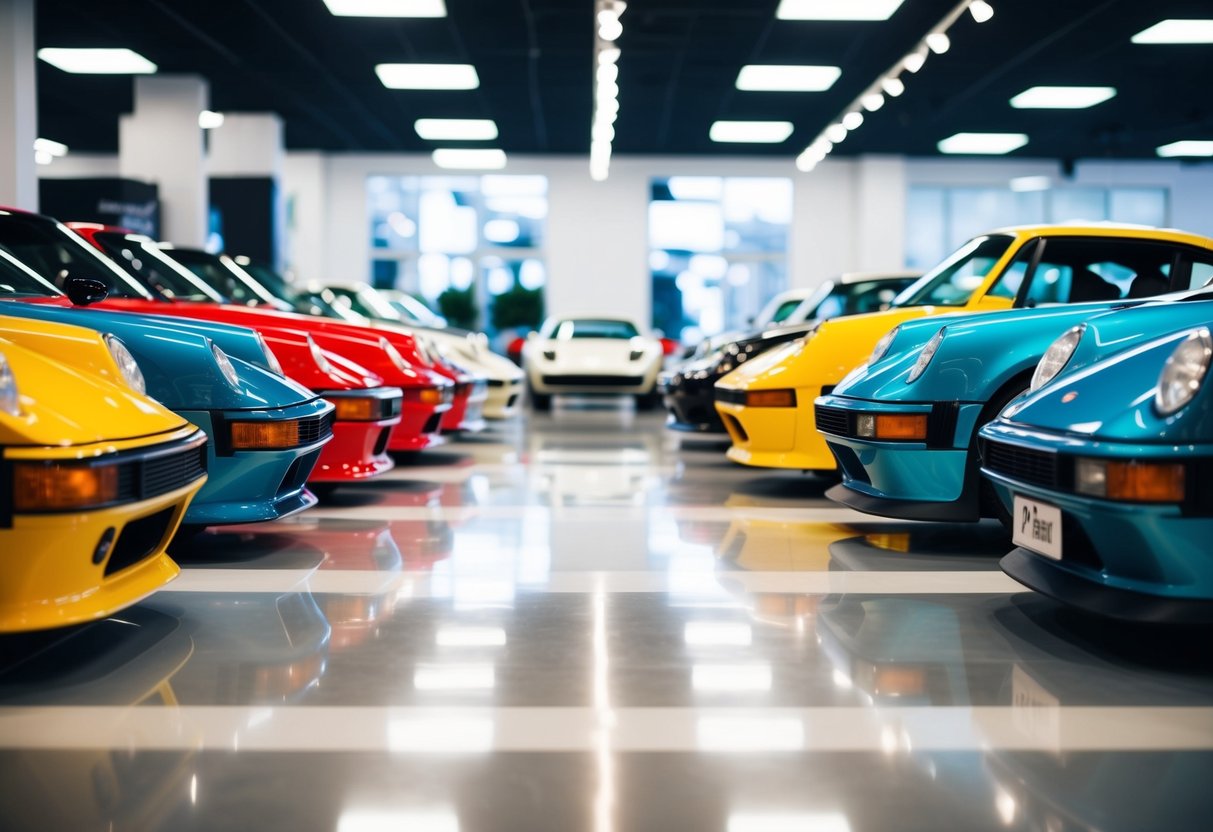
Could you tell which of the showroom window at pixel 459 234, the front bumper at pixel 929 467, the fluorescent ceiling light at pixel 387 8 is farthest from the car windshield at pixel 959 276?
the showroom window at pixel 459 234

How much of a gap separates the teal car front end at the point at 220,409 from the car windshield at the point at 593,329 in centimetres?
839

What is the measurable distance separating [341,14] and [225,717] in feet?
30.9

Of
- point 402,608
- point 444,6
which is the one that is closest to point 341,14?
point 444,6

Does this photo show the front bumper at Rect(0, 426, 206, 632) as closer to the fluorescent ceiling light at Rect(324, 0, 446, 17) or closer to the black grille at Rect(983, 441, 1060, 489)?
the black grille at Rect(983, 441, 1060, 489)

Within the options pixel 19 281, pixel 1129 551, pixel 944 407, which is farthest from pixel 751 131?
pixel 1129 551

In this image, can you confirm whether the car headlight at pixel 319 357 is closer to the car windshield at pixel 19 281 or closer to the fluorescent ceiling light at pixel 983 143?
the car windshield at pixel 19 281

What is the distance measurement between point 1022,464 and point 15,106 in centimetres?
874

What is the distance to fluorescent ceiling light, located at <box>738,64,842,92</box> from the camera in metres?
12.6

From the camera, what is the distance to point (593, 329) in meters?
12.7

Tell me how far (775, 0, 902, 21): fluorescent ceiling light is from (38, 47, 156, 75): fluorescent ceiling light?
698cm

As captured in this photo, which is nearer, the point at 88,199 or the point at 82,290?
the point at 82,290

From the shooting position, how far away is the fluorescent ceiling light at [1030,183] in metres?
19.7

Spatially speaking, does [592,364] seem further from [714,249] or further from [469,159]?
[714,249]

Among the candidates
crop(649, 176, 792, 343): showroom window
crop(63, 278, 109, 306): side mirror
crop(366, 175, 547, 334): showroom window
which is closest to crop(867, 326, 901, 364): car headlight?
crop(63, 278, 109, 306): side mirror
